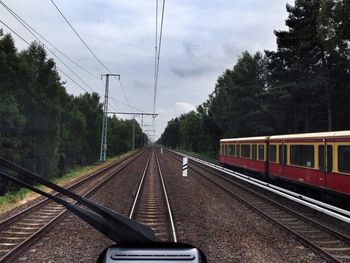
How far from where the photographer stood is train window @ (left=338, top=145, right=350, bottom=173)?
44.7 feet

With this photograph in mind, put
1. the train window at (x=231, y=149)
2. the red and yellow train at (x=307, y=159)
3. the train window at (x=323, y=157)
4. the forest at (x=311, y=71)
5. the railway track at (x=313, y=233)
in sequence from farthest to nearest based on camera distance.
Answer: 1. the train window at (x=231, y=149)
2. the forest at (x=311, y=71)
3. the train window at (x=323, y=157)
4. the red and yellow train at (x=307, y=159)
5. the railway track at (x=313, y=233)

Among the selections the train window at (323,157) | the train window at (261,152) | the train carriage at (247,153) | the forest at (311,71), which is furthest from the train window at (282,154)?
the forest at (311,71)

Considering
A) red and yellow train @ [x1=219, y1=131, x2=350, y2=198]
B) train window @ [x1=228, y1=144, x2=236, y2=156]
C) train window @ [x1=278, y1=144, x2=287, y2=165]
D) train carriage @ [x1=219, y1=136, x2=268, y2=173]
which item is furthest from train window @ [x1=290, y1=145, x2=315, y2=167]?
train window @ [x1=228, y1=144, x2=236, y2=156]

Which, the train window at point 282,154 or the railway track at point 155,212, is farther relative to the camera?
the train window at point 282,154

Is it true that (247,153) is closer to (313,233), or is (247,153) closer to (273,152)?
(273,152)

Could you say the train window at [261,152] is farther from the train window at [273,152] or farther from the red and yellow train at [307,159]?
the train window at [273,152]

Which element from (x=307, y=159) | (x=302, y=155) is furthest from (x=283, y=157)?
(x=307, y=159)

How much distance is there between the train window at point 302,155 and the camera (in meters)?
16.9

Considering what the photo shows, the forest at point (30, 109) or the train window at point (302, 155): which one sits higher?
the forest at point (30, 109)

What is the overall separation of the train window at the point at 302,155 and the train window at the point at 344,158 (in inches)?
96.0

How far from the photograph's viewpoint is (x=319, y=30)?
29.9 m

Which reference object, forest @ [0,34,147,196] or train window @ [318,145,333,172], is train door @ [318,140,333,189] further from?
forest @ [0,34,147,196]

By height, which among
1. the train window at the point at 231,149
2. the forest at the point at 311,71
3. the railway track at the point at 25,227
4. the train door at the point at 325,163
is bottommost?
the railway track at the point at 25,227

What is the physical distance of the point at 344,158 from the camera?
1390 cm
